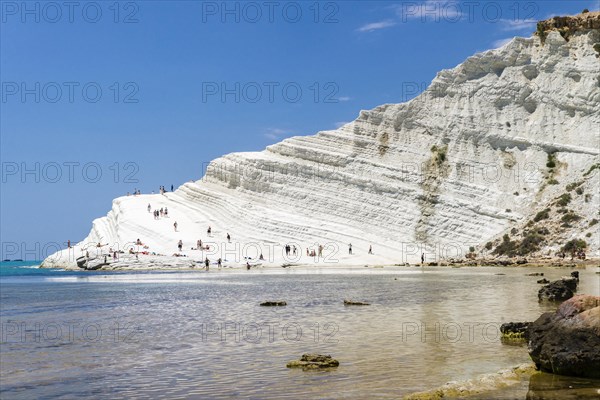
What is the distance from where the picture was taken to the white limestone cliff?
54.1m

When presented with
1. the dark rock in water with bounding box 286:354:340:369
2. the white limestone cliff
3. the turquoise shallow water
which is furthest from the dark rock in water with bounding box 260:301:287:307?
the white limestone cliff

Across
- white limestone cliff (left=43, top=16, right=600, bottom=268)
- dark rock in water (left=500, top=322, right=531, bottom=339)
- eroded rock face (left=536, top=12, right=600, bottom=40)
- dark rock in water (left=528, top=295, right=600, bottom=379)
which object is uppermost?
eroded rock face (left=536, top=12, right=600, bottom=40)

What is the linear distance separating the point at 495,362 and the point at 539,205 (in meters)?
46.7

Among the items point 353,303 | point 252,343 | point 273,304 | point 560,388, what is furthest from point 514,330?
point 273,304

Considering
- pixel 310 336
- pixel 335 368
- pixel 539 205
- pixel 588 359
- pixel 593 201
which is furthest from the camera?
pixel 539 205

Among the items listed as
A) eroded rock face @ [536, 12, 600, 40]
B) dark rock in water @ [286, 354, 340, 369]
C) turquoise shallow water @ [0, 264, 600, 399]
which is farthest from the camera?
eroded rock face @ [536, 12, 600, 40]

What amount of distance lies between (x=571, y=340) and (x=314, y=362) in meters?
3.69

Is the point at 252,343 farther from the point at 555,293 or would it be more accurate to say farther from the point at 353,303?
the point at 555,293

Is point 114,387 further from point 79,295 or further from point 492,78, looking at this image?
point 492,78

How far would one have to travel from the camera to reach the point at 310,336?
Answer: 13969mm

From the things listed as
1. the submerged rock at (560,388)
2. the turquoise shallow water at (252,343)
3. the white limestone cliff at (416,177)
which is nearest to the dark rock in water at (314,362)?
the turquoise shallow water at (252,343)

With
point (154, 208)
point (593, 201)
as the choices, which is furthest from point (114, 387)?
point (154, 208)

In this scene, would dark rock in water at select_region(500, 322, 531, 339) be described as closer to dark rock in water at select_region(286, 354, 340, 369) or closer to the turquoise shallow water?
the turquoise shallow water

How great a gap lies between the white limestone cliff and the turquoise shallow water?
30.1 meters
